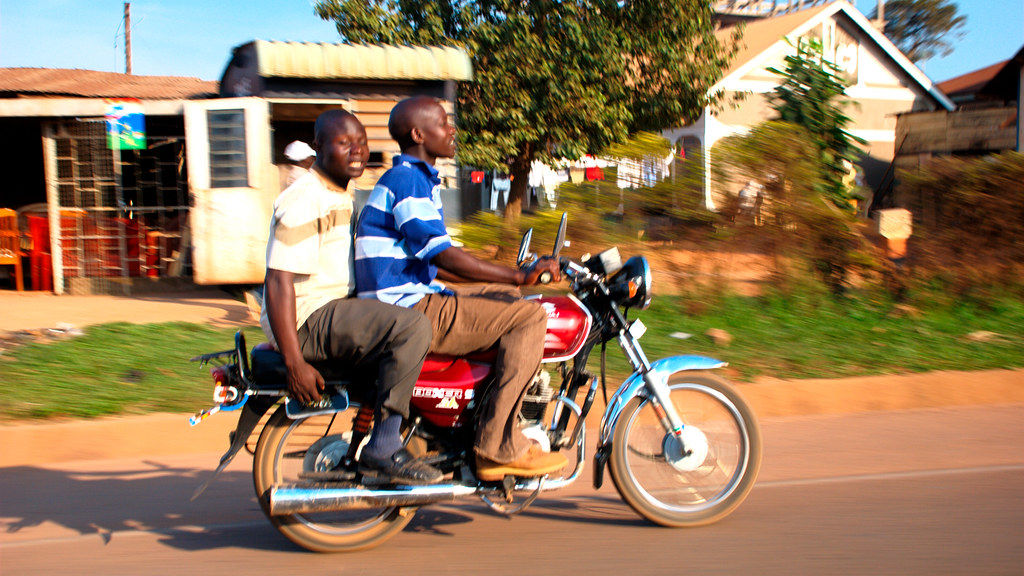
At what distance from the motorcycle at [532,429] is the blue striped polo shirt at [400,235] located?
34 centimetres

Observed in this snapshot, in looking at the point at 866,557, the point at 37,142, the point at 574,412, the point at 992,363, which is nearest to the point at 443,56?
the point at 992,363

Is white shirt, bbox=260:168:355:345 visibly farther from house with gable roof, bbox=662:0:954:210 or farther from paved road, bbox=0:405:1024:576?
house with gable roof, bbox=662:0:954:210

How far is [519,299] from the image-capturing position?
3.52m

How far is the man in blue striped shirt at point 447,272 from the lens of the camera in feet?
11.0

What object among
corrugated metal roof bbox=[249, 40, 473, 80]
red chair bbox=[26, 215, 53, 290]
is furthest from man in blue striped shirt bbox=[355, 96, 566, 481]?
red chair bbox=[26, 215, 53, 290]

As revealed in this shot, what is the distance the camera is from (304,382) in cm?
330

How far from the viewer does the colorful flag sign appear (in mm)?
9844

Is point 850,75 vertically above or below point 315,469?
above

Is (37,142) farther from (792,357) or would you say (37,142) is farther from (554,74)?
(792,357)

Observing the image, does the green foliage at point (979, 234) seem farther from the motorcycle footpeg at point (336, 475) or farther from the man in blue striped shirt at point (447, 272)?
the motorcycle footpeg at point (336, 475)

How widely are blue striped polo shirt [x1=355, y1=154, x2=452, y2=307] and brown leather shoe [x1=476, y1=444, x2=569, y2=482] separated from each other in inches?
28.5

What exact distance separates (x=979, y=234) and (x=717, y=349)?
11.1ft

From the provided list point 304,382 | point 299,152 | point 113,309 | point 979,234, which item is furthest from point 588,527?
point 113,309

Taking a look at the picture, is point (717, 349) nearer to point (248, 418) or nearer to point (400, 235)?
point (400, 235)
